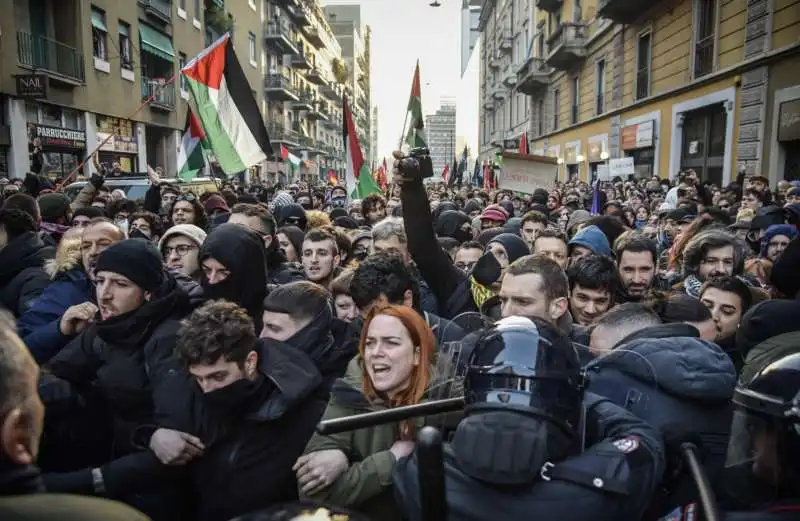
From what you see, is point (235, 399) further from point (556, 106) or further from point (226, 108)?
point (556, 106)

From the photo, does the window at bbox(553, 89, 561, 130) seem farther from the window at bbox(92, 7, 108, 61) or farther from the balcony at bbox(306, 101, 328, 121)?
the balcony at bbox(306, 101, 328, 121)

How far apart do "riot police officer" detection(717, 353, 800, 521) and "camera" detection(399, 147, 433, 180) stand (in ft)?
8.43

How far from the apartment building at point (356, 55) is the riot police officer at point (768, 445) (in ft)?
251

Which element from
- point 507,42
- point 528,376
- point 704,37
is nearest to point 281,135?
point 507,42

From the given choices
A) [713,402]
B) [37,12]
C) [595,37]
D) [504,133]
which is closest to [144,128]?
[37,12]

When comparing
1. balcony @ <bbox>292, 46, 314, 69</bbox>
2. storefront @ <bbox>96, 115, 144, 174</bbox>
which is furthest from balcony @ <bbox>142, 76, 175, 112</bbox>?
balcony @ <bbox>292, 46, 314, 69</bbox>

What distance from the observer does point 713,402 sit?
1.73 meters

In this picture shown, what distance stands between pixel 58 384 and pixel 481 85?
65.8 metres

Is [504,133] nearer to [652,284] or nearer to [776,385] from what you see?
[652,284]

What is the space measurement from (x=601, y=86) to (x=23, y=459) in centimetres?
2499

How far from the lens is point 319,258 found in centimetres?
397

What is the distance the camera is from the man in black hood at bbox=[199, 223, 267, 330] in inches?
118

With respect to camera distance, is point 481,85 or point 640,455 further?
point 481,85

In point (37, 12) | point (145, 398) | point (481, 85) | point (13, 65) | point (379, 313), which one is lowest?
point (145, 398)
